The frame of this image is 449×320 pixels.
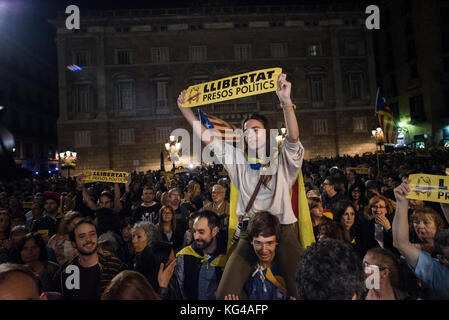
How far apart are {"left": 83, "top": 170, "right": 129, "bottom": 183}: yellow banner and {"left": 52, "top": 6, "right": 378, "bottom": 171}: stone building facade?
65.0 ft

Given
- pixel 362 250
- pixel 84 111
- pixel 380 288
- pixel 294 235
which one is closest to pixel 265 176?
pixel 294 235

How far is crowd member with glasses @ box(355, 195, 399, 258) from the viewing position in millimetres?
3719

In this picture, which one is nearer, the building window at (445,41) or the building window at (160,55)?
the building window at (160,55)

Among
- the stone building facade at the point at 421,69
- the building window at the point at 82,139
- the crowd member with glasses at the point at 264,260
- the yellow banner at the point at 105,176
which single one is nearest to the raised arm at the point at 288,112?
the crowd member with glasses at the point at 264,260

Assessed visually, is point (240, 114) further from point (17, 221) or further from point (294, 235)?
point (294, 235)

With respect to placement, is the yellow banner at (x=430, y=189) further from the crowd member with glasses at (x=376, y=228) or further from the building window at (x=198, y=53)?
the building window at (x=198, y=53)

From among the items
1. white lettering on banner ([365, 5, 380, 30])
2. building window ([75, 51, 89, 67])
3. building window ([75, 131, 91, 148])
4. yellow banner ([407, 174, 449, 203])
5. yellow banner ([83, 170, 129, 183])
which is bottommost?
yellow banner ([407, 174, 449, 203])

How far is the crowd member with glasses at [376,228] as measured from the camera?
146 inches

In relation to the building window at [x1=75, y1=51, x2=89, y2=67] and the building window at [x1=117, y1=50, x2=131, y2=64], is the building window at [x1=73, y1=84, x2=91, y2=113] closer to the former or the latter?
the building window at [x1=75, y1=51, x2=89, y2=67]

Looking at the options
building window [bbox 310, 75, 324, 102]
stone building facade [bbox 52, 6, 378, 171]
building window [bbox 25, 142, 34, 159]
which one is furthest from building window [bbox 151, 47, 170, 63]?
building window [bbox 25, 142, 34, 159]

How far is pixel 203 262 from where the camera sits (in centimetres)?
308

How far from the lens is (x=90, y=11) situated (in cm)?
2630

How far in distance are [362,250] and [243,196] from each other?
6.18 feet

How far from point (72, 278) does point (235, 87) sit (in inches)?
102
